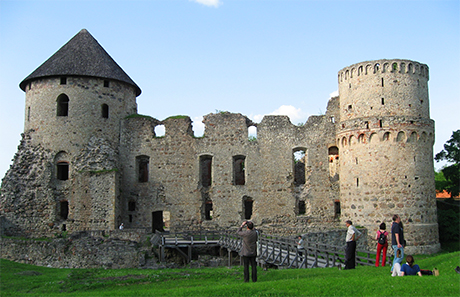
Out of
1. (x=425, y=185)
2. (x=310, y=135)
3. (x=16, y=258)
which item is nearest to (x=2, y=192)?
(x=16, y=258)

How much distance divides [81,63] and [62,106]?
2.81m

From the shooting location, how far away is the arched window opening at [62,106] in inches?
993

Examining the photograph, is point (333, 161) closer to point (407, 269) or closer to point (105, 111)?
point (105, 111)

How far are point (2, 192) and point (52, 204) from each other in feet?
9.07

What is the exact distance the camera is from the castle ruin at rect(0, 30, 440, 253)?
22906mm

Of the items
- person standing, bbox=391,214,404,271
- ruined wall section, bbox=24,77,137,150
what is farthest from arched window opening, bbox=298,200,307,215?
person standing, bbox=391,214,404,271

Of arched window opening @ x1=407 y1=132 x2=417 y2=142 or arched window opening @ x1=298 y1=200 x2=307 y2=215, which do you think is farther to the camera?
arched window opening @ x1=298 y1=200 x2=307 y2=215

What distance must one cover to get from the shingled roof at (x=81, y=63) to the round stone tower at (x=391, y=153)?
45.4 feet

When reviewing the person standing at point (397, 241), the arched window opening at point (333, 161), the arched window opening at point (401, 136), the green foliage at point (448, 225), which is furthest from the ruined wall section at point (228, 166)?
the person standing at point (397, 241)

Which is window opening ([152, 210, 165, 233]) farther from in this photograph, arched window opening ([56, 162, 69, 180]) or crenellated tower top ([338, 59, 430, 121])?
crenellated tower top ([338, 59, 430, 121])

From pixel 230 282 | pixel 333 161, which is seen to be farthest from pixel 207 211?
pixel 230 282

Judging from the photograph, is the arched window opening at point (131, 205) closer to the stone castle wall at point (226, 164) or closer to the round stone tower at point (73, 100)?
the stone castle wall at point (226, 164)

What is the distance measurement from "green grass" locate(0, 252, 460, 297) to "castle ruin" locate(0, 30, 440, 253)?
6846 mm

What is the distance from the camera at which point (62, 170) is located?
2531cm
